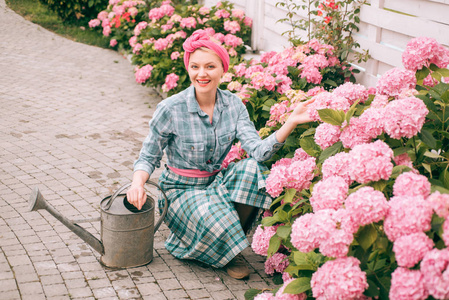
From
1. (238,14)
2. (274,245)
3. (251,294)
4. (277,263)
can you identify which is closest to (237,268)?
(277,263)

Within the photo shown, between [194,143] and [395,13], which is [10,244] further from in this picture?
Answer: [395,13]

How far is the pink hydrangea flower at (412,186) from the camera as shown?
1897 mm

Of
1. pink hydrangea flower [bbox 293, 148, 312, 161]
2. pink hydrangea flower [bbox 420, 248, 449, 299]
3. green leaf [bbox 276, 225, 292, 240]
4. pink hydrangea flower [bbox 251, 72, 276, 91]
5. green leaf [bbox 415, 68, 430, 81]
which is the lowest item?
green leaf [bbox 276, 225, 292, 240]

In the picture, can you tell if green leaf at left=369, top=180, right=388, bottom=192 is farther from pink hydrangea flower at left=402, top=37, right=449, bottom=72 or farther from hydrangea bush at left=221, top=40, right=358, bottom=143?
hydrangea bush at left=221, top=40, right=358, bottom=143

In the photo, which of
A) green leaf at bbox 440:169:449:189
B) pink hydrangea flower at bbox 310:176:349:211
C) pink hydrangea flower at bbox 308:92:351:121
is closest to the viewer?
pink hydrangea flower at bbox 310:176:349:211

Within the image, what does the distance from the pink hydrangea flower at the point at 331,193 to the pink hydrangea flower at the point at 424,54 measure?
0.83 meters

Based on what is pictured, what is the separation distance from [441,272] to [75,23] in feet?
35.2

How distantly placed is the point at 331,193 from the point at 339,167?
0.18 m

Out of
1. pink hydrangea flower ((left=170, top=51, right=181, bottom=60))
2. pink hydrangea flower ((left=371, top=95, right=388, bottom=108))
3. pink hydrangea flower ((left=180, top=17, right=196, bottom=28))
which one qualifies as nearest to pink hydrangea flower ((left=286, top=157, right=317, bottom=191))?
pink hydrangea flower ((left=371, top=95, right=388, bottom=108))

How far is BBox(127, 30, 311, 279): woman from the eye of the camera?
3.17m

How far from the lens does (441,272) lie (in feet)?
5.53

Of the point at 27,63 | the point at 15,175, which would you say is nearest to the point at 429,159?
the point at 15,175

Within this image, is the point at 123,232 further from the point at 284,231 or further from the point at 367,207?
the point at 367,207

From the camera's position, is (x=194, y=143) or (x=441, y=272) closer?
(x=441, y=272)
